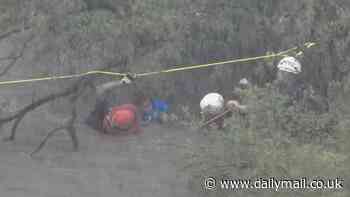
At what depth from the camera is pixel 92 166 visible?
9000 millimetres

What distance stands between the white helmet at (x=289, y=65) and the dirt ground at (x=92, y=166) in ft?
5.33

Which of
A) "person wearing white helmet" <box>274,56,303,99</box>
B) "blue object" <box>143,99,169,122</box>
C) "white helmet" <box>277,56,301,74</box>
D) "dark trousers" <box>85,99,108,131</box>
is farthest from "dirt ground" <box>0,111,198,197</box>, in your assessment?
"white helmet" <box>277,56,301,74</box>

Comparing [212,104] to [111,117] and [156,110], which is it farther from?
[156,110]

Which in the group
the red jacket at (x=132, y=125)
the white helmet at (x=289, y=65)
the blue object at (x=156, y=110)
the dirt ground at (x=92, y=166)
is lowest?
the dirt ground at (x=92, y=166)

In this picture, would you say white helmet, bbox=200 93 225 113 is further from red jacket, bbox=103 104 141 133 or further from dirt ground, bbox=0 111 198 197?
red jacket, bbox=103 104 141 133

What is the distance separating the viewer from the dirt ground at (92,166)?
816 centimetres

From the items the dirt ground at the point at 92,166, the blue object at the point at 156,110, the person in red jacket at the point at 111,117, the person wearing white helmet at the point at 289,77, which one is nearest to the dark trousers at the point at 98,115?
the person in red jacket at the point at 111,117

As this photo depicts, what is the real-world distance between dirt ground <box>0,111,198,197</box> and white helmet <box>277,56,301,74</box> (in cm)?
163

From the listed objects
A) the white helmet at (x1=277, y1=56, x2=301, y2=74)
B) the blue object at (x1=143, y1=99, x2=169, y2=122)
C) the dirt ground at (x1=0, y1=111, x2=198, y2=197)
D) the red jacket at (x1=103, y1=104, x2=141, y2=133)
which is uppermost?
the white helmet at (x1=277, y1=56, x2=301, y2=74)

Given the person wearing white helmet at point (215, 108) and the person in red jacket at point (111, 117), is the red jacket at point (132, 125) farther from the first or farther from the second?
the person wearing white helmet at point (215, 108)

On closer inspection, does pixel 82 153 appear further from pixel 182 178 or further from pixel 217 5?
pixel 217 5

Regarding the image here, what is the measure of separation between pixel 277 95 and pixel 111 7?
3556mm

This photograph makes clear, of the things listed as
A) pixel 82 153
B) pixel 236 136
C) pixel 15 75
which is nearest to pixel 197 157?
pixel 236 136

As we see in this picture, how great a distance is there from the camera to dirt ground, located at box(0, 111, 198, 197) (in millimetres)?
8164
